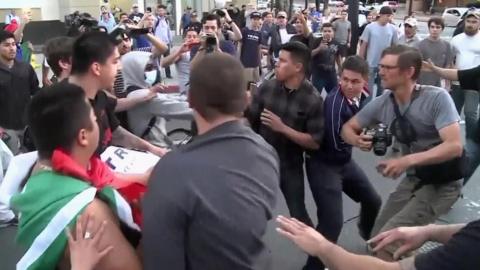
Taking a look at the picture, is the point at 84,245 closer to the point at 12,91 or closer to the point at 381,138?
the point at 381,138

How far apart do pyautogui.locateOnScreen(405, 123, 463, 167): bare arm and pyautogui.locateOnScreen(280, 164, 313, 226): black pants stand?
936 mm

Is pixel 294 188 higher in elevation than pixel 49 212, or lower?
lower

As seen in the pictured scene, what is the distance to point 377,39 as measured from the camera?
9805 mm

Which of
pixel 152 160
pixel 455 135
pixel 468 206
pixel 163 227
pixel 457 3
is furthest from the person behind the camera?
pixel 457 3

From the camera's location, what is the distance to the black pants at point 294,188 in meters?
4.11

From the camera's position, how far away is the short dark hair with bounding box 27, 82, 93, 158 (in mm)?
1951

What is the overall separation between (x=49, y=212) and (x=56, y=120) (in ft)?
1.10

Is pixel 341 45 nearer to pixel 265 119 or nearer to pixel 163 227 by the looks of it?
pixel 265 119

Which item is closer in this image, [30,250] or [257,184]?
[30,250]

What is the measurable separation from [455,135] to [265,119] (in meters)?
1.25

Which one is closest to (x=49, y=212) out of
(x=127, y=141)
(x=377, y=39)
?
(x=127, y=141)

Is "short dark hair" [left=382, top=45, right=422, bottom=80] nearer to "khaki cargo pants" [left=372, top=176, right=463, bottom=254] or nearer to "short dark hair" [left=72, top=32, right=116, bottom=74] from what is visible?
"khaki cargo pants" [left=372, top=176, right=463, bottom=254]

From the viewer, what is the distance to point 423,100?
11.7ft

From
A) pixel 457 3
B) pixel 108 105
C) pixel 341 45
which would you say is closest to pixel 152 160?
pixel 108 105
